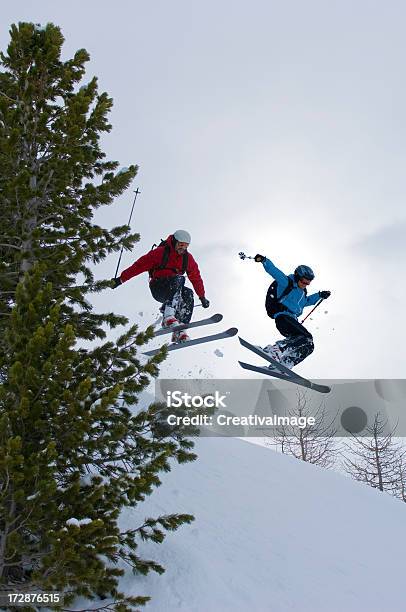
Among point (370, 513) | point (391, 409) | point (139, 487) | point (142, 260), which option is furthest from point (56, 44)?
point (391, 409)

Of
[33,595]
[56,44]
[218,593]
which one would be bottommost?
[218,593]

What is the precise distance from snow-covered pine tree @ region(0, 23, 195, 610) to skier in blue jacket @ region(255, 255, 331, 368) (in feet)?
11.9

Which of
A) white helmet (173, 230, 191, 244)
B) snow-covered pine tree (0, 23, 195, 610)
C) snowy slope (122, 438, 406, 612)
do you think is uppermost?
white helmet (173, 230, 191, 244)

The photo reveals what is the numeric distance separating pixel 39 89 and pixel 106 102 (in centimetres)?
96

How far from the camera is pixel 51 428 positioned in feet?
16.8

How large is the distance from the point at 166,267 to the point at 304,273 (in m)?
2.60

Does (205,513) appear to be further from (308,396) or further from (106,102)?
(308,396)

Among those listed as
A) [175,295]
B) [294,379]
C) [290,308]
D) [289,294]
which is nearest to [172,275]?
[175,295]

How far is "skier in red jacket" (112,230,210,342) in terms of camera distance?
9.45m

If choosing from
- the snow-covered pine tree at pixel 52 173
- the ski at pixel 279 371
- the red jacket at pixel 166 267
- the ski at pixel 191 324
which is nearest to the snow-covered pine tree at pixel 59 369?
the snow-covered pine tree at pixel 52 173

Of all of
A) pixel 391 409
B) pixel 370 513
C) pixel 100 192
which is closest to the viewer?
pixel 100 192

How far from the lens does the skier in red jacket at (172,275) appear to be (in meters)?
9.45

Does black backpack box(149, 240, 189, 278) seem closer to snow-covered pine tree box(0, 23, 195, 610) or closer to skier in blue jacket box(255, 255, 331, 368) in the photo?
skier in blue jacket box(255, 255, 331, 368)

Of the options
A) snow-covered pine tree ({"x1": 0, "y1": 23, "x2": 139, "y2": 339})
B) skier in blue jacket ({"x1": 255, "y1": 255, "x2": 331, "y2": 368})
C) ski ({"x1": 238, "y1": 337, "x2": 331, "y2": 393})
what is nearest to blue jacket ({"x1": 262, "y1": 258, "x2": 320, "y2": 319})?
skier in blue jacket ({"x1": 255, "y1": 255, "x2": 331, "y2": 368})
